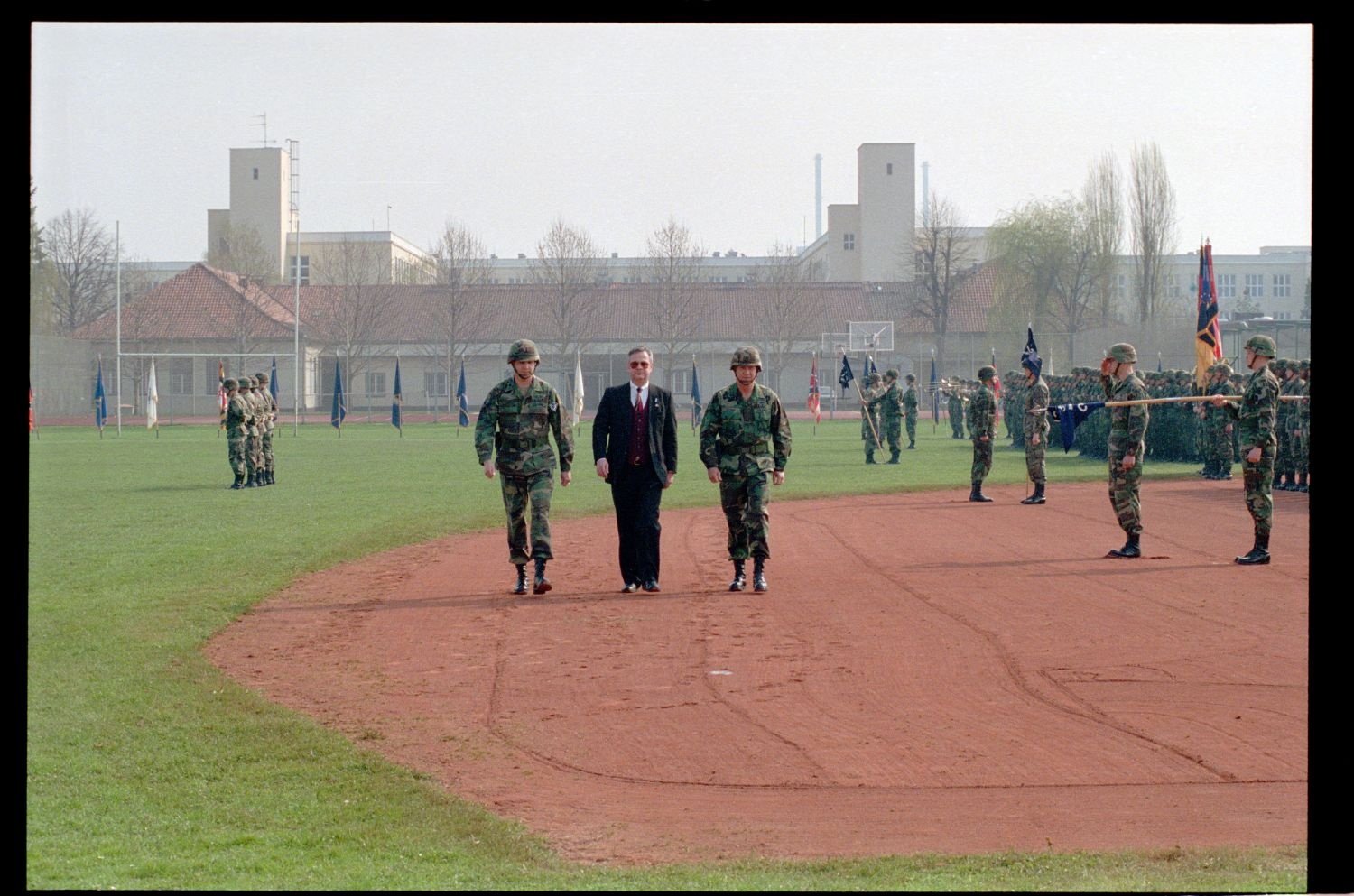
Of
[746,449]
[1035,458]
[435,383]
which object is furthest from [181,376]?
[746,449]

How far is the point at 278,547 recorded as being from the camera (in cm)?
1642

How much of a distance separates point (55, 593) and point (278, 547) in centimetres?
375

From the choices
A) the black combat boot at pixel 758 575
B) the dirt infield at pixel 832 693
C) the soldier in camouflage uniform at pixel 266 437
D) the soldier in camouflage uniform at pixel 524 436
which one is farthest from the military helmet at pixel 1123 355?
the soldier in camouflage uniform at pixel 266 437

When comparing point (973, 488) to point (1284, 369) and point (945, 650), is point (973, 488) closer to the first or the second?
point (1284, 369)

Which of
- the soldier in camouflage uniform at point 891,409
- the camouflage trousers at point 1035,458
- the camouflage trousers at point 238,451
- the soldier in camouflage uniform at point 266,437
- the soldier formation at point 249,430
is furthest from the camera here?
the soldier in camouflage uniform at point 891,409

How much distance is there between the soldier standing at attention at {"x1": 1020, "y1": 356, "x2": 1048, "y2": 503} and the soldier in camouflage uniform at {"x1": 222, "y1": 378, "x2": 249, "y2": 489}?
45.5 ft

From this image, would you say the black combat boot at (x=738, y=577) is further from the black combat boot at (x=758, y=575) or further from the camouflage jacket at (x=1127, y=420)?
the camouflage jacket at (x=1127, y=420)

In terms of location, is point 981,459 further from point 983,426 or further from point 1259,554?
point 1259,554

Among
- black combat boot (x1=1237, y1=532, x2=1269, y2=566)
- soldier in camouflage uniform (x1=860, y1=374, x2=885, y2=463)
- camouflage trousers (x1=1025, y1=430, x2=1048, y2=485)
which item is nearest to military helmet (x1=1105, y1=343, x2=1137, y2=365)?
black combat boot (x1=1237, y1=532, x2=1269, y2=566)

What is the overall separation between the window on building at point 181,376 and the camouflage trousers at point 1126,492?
58.5m

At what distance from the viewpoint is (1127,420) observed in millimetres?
15078

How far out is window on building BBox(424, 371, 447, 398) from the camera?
232ft

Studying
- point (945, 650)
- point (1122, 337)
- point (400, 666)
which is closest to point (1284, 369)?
point (945, 650)

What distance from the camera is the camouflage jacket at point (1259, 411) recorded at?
14.1m
